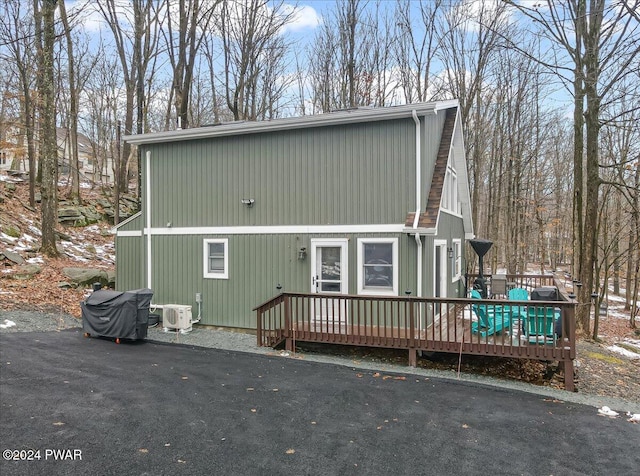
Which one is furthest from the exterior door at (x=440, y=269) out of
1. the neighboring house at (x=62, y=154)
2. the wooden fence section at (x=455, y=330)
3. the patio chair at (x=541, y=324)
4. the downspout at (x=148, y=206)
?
the neighboring house at (x=62, y=154)

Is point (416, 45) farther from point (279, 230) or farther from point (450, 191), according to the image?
point (279, 230)

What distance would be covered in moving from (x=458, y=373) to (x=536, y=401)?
1374 mm

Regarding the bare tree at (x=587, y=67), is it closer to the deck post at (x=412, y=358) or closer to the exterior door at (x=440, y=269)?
the exterior door at (x=440, y=269)

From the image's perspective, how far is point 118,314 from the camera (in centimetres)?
810

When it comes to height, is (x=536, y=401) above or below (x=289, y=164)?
below

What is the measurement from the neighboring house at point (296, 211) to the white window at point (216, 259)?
0.08 ft

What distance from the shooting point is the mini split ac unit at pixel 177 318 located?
905cm

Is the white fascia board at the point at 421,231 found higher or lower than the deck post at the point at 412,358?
higher

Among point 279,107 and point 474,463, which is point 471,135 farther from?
point 474,463

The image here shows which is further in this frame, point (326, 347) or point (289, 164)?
point (289, 164)

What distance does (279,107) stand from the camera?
20.2 metres

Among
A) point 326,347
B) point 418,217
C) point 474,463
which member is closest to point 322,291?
point 326,347

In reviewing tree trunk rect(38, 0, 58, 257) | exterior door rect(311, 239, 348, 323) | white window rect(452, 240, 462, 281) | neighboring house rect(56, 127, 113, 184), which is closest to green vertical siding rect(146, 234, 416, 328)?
exterior door rect(311, 239, 348, 323)

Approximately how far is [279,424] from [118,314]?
5128mm
